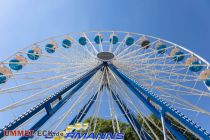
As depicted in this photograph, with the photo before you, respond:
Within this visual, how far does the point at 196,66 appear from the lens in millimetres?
15195

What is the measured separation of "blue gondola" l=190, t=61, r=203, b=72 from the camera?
14.9 m

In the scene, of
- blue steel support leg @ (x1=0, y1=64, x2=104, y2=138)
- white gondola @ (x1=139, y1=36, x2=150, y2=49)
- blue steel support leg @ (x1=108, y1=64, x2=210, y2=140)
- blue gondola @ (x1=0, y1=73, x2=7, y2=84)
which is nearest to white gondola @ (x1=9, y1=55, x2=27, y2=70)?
blue gondola @ (x1=0, y1=73, x2=7, y2=84)

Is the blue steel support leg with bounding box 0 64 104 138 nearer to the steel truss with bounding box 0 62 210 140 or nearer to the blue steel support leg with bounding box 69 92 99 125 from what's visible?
the steel truss with bounding box 0 62 210 140

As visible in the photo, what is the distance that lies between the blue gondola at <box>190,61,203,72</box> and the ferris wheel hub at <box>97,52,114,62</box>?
4.21 meters

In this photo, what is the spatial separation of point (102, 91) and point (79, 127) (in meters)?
3.12

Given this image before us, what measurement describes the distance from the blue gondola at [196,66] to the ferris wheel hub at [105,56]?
4.21 m

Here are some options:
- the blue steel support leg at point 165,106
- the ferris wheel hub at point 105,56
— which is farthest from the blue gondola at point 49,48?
the blue steel support leg at point 165,106

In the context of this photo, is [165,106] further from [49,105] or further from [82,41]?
[82,41]

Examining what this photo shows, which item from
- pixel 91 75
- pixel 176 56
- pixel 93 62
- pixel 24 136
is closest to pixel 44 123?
pixel 24 136

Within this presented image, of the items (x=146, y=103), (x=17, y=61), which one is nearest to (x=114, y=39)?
(x=17, y=61)

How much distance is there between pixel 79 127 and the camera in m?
12.5

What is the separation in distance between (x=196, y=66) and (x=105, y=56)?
4.76 metres

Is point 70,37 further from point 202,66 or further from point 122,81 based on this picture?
point 202,66

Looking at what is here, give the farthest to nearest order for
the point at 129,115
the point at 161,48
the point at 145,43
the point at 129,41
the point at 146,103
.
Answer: the point at 129,41, the point at 145,43, the point at 161,48, the point at 129,115, the point at 146,103
